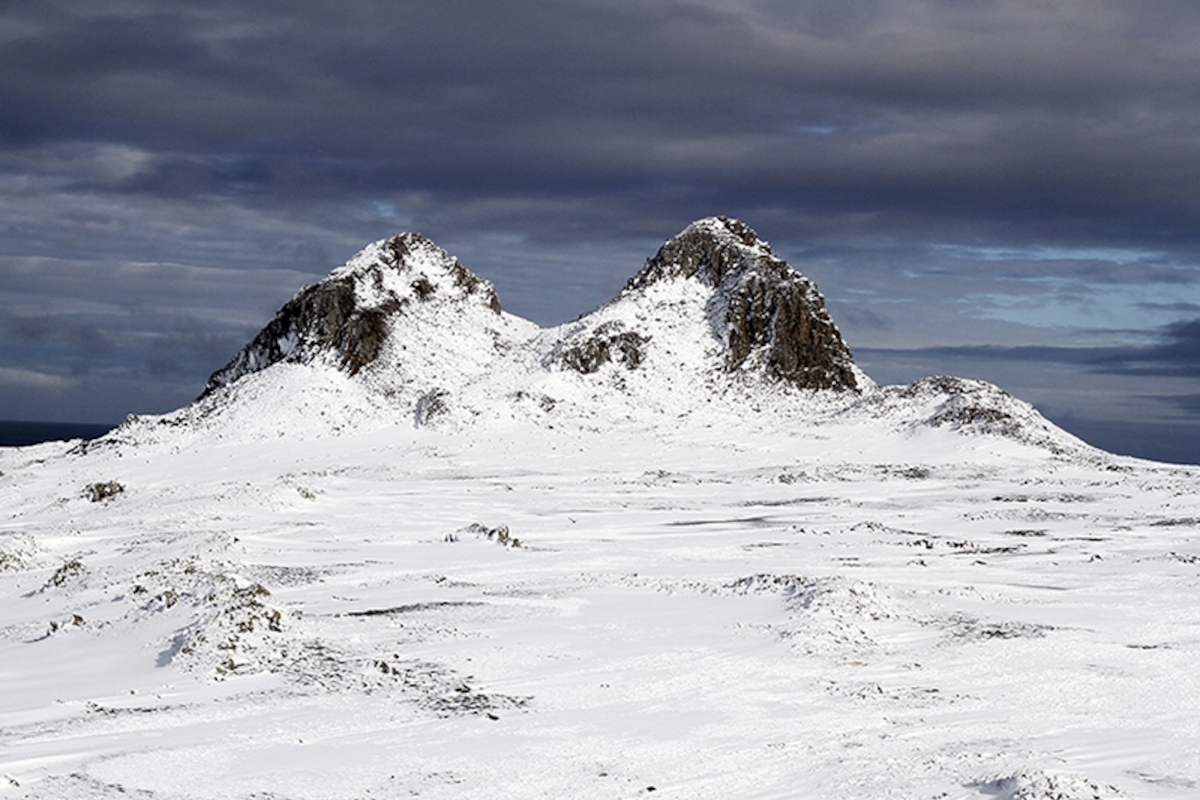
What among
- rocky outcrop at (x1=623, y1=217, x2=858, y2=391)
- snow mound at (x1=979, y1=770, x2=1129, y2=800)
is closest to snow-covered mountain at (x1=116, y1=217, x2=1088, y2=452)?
rocky outcrop at (x1=623, y1=217, x2=858, y2=391)

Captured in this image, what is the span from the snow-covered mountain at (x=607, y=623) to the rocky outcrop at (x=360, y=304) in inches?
618

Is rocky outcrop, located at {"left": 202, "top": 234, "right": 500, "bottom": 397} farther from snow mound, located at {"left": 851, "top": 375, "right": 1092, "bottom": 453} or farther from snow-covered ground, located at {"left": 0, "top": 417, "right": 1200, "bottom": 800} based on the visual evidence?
snow-covered ground, located at {"left": 0, "top": 417, "right": 1200, "bottom": 800}

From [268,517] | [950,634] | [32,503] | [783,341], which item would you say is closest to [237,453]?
[32,503]

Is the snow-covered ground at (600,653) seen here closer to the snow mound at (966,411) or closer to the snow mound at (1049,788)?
the snow mound at (1049,788)

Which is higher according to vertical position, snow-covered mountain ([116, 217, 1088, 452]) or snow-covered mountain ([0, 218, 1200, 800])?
snow-covered mountain ([116, 217, 1088, 452])

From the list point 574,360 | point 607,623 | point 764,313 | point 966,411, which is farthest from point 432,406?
point 607,623

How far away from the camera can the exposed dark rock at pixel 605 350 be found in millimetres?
66562

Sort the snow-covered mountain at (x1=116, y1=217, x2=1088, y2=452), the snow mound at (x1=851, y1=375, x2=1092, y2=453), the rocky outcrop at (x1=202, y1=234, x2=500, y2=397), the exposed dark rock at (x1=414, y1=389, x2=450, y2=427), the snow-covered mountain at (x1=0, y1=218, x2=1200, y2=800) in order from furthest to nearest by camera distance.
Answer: the rocky outcrop at (x1=202, y1=234, x2=500, y2=397)
the snow-covered mountain at (x1=116, y1=217, x2=1088, y2=452)
the exposed dark rock at (x1=414, y1=389, x2=450, y2=427)
the snow mound at (x1=851, y1=375, x2=1092, y2=453)
the snow-covered mountain at (x1=0, y1=218, x2=1200, y2=800)

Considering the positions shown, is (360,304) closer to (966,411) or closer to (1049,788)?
(966,411)

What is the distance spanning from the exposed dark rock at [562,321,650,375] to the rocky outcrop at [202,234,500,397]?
12589 millimetres

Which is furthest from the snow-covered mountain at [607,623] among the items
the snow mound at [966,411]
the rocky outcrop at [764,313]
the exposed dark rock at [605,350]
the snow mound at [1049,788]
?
the rocky outcrop at [764,313]

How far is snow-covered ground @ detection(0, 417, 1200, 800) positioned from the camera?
34.0ft

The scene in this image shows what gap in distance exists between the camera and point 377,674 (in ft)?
45.2

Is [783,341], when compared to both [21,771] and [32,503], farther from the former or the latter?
[21,771]
